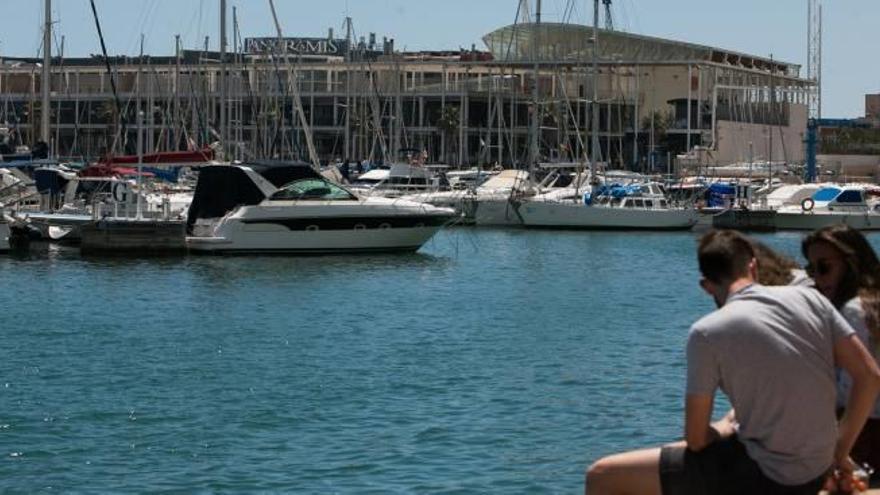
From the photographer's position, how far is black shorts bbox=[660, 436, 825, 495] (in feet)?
27.1

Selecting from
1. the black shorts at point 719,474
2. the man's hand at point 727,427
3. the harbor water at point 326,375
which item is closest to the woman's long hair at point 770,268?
the man's hand at point 727,427

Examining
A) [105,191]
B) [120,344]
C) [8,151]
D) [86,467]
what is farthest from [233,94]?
[86,467]

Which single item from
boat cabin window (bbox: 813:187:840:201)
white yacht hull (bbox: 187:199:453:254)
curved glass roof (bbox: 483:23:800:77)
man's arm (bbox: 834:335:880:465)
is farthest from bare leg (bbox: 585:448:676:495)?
curved glass roof (bbox: 483:23:800:77)

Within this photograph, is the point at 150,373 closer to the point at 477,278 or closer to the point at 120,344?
the point at 120,344

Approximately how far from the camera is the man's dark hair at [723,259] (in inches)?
320

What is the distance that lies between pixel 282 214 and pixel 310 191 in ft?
3.32

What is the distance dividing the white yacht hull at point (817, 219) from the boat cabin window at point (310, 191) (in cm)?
3241

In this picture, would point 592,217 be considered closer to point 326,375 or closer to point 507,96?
point 326,375

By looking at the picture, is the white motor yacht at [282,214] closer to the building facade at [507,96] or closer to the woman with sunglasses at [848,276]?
the woman with sunglasses at [848,276]

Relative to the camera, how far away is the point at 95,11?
63062 mm

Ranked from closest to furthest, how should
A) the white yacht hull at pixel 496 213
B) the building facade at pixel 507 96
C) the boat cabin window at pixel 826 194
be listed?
the white yacht hull at pixel 496 213
the boat cabin window at pixel 826 194
the building facade at pixel 507 96

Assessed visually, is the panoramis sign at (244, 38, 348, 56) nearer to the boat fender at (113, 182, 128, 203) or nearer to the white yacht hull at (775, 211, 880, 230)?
the white yacht hull at (775, 211, 880, 230)

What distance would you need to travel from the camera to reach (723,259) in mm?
8148

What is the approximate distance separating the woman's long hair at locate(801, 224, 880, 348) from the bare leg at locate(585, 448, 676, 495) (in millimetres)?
1485
